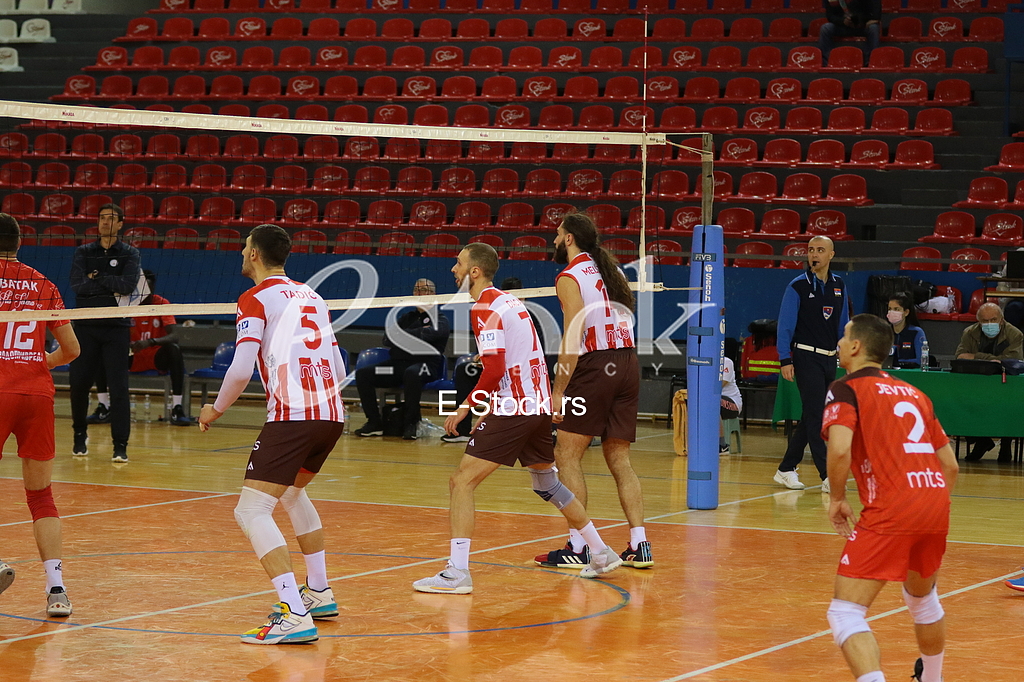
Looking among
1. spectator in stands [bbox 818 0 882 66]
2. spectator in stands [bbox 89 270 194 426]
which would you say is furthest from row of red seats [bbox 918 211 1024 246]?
spectator in stands [bbox 89 270 194 426]

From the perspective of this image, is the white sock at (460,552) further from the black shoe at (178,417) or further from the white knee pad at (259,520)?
the black shoe at (178,417)

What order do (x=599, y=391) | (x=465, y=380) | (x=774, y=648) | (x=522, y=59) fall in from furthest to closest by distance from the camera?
(x=522, y=59) → (x=465, y=380) → (x=599, y=391) → (x=774, y=648)

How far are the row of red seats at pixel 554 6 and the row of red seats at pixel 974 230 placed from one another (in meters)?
5.01

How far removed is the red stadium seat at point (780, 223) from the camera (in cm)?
1722

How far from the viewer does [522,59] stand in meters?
21.4

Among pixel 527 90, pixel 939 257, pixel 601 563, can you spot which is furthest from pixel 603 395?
pixel 527 90

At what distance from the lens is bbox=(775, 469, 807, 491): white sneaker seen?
10.9 meters

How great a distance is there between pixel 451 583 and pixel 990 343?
27.7ft

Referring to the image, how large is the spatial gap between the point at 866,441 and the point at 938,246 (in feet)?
42.2

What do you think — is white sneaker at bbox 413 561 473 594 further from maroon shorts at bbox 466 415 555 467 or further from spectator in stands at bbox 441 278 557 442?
spectator in stands at bbox 441 278 557 442

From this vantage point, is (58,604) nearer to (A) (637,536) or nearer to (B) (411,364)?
(A) (637,536)

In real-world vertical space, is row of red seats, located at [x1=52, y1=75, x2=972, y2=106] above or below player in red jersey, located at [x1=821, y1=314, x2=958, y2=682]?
above

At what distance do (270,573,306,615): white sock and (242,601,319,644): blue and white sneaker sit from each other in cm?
2

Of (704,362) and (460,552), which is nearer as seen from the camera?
(460,552)
